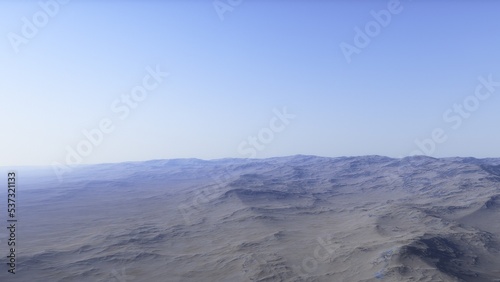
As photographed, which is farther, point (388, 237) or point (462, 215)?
point (462, 215)

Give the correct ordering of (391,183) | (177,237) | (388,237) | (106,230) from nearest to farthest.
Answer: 1. (388,237)
2. (177,237)
3. (106,230)
4. (391,183)

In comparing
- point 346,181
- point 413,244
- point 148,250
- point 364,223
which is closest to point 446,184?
point 346,181

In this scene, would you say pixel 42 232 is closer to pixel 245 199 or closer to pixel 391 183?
pixel 245 199

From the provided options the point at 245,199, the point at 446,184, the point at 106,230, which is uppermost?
the point at 106,230

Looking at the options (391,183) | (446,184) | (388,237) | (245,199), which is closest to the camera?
(388,237)

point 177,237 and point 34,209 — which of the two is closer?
point 177,237

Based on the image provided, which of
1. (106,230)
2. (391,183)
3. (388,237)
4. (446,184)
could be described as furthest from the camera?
(391,183)

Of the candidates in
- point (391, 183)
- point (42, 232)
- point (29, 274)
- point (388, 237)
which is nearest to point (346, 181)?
point (391, 183)

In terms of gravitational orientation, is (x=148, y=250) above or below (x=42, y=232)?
below

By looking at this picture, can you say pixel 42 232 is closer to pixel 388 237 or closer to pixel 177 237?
pixel 177 237
